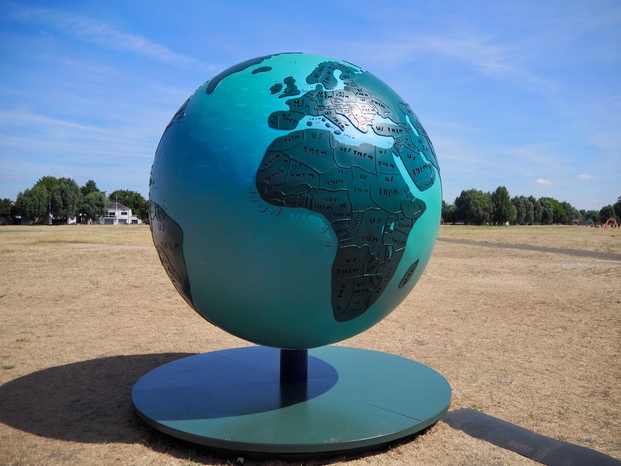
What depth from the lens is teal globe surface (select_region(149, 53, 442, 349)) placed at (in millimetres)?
4461

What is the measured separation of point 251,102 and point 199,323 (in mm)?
6762

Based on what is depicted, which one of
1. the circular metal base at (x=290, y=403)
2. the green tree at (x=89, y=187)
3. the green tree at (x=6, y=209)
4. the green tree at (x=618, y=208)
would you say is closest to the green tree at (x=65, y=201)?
the green tree at (x=6, y=209)

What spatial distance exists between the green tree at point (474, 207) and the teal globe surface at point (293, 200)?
107428 mm

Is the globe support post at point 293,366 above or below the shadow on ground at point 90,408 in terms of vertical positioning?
above

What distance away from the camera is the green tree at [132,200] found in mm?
138625

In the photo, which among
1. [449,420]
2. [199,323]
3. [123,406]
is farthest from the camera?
[199,323]

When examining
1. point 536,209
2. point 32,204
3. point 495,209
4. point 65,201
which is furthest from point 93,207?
point 536,209

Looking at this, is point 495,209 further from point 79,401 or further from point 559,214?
point 79,401

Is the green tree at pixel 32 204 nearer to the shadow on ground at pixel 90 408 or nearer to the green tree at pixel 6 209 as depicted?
the green tree at pixel 6 209

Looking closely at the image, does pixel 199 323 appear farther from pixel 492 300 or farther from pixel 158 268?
pixel 158 268

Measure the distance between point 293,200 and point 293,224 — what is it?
8.1 inches

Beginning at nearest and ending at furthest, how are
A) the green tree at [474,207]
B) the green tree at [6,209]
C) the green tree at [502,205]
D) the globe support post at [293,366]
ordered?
the globe support post at [293,366]
the green tree at [6,209]
the green tree at [474,207]
the green tree at [502,205]

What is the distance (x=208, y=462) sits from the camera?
183 inches

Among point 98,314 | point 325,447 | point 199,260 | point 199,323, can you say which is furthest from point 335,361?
point 98,314
